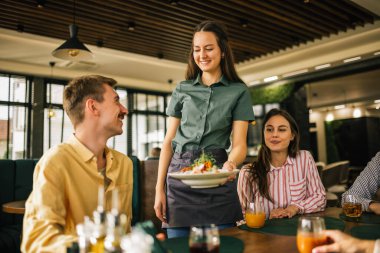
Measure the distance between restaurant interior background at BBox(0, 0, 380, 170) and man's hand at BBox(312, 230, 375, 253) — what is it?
5.03 m

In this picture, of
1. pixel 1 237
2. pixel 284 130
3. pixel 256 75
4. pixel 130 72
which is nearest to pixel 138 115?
pixel 130 72

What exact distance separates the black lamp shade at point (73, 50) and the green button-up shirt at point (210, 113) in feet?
10.9

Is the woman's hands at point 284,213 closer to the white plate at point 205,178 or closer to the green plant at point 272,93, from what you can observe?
the white plate at point 205,178

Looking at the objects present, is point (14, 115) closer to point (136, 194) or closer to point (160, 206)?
point (136, 194)

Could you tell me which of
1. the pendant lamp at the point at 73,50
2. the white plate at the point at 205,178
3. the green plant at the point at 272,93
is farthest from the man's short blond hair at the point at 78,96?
the green plant at the point at 272,93

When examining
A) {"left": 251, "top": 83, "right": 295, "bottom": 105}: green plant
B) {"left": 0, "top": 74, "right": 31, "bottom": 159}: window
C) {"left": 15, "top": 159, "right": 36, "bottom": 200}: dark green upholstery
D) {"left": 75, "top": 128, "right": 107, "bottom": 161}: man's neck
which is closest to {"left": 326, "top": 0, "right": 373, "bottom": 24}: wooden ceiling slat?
{"left": 251, "top": 83, "right": 295, "bottom": 105}: green plant

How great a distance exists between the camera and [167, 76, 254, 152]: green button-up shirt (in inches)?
69.7

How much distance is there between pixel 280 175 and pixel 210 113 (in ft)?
2.43

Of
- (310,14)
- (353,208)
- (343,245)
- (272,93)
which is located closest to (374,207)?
(353,208)

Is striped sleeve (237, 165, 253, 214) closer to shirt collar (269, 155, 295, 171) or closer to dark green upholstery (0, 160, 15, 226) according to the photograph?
shirt collar (269, 155, 295, 171)

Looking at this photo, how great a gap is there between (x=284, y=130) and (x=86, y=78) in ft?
4.39

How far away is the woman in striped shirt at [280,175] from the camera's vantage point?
7.06ft

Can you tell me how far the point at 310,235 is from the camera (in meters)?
1.10

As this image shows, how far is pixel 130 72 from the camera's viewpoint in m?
10.2
